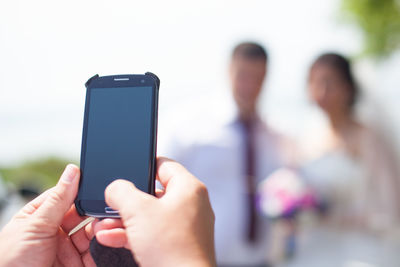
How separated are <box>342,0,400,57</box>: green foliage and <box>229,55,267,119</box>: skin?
6.03 metres

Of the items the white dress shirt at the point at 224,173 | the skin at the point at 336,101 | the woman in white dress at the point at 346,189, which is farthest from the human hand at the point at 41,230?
the skin at the point at 336,101

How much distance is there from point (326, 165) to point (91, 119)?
2.99 metres

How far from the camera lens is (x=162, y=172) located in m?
1.17

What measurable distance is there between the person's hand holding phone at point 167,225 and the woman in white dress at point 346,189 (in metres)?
2.99

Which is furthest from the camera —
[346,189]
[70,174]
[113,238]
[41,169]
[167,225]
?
[41,169]

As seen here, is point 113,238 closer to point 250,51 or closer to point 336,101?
point 250,51

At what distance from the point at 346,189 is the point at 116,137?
3103 mm

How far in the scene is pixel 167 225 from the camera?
930 mm


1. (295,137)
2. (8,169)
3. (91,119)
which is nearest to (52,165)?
(8,169)

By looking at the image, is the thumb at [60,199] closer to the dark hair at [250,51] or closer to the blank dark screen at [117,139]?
the blank dark screen at [117,139]

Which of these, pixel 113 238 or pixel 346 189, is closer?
pixel 113 238

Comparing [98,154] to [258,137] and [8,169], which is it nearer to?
[258,137]

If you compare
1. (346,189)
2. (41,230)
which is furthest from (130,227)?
(346,189)

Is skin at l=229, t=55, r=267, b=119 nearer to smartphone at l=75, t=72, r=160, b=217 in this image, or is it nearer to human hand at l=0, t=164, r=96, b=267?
smartphone at l=75, t=72, r=160, b=217
